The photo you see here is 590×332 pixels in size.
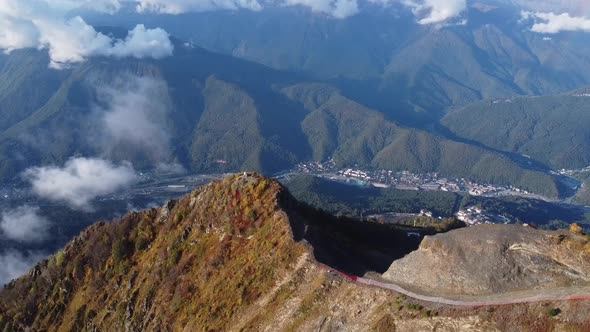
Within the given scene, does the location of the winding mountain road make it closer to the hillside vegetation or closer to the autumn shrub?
the hillside vegetation

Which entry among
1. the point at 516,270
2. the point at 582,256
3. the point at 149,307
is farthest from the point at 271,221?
the point at 582,256

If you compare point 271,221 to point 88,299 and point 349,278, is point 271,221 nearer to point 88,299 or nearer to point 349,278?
point 349,278

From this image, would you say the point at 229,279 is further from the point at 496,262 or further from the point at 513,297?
the point at 513,297

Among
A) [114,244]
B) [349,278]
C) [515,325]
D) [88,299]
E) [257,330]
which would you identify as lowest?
[88,299]

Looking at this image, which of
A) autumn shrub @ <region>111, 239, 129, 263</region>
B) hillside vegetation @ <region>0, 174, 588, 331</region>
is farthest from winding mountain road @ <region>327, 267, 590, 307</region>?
autumn shrub @ <region>111, 239, 129, 263</region>

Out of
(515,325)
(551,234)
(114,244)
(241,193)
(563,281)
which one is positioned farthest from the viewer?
(114,244)

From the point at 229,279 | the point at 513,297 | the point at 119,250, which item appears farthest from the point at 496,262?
the point at 119,250

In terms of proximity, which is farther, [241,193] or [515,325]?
[241,193]

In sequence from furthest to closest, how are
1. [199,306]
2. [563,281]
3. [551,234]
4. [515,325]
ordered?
[199,306], [551,234], [563,281], [515,325]

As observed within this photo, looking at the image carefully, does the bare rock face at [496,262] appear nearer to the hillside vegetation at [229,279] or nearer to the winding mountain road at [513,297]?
the winding mountain road at [513,297]
